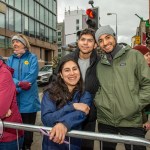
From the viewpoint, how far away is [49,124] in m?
2.59

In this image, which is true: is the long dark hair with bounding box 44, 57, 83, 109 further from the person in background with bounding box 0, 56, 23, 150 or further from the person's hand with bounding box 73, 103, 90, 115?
the person in background with bounding box 0, 56, 23, 150

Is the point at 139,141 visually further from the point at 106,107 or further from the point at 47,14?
the point at 47,14

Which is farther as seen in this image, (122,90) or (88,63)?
(88,63)

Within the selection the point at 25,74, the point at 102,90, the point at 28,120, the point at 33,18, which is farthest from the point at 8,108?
the point at 33,18

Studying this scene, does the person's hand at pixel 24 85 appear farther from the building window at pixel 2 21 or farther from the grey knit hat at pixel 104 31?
the building window at pixel 2 21

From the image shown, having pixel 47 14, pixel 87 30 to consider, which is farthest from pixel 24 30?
pixel 87 30

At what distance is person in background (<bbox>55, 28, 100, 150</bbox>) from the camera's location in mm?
3436

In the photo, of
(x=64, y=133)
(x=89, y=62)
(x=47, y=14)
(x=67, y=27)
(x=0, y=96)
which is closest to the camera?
(x=64, y=133)

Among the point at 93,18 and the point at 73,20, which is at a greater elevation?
the point at 73,20

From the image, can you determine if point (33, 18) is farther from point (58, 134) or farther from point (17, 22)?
point (58, 134)

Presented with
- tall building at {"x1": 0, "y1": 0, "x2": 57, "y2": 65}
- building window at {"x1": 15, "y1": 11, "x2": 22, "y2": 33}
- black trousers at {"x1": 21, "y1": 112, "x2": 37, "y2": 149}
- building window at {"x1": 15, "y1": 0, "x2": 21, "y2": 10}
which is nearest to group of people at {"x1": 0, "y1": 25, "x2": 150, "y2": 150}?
black trousers at {"x1": 21, "y1": 112, "x2": 37, "y2": 149}

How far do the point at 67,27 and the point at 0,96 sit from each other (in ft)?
417

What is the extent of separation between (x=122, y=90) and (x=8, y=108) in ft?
4.11

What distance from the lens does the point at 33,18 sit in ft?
162
